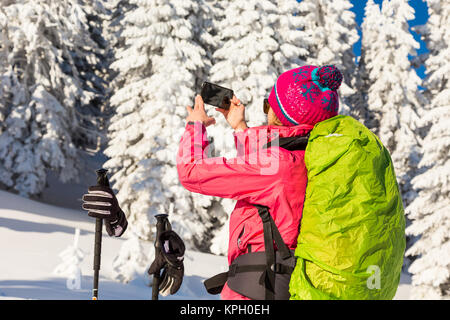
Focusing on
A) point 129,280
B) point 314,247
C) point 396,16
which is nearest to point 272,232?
point 314,247

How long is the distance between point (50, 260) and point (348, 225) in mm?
12316

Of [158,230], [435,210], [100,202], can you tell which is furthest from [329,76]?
[435,210]

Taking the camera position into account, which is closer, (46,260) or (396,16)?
(46,260)

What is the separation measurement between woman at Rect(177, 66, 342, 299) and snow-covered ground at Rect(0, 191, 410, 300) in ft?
21.5

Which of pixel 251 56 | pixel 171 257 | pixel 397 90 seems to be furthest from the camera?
pixel 397 90

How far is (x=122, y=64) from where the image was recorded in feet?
72.6

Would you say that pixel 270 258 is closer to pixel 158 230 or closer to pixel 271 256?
pixel 271 256

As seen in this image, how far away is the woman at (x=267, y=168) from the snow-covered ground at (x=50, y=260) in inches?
258

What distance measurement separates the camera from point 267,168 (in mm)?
2250

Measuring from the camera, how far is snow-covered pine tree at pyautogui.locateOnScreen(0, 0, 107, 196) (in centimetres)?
2236

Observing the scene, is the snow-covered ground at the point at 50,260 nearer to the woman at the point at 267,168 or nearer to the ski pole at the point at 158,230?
the ski pole at the point at 158,230
